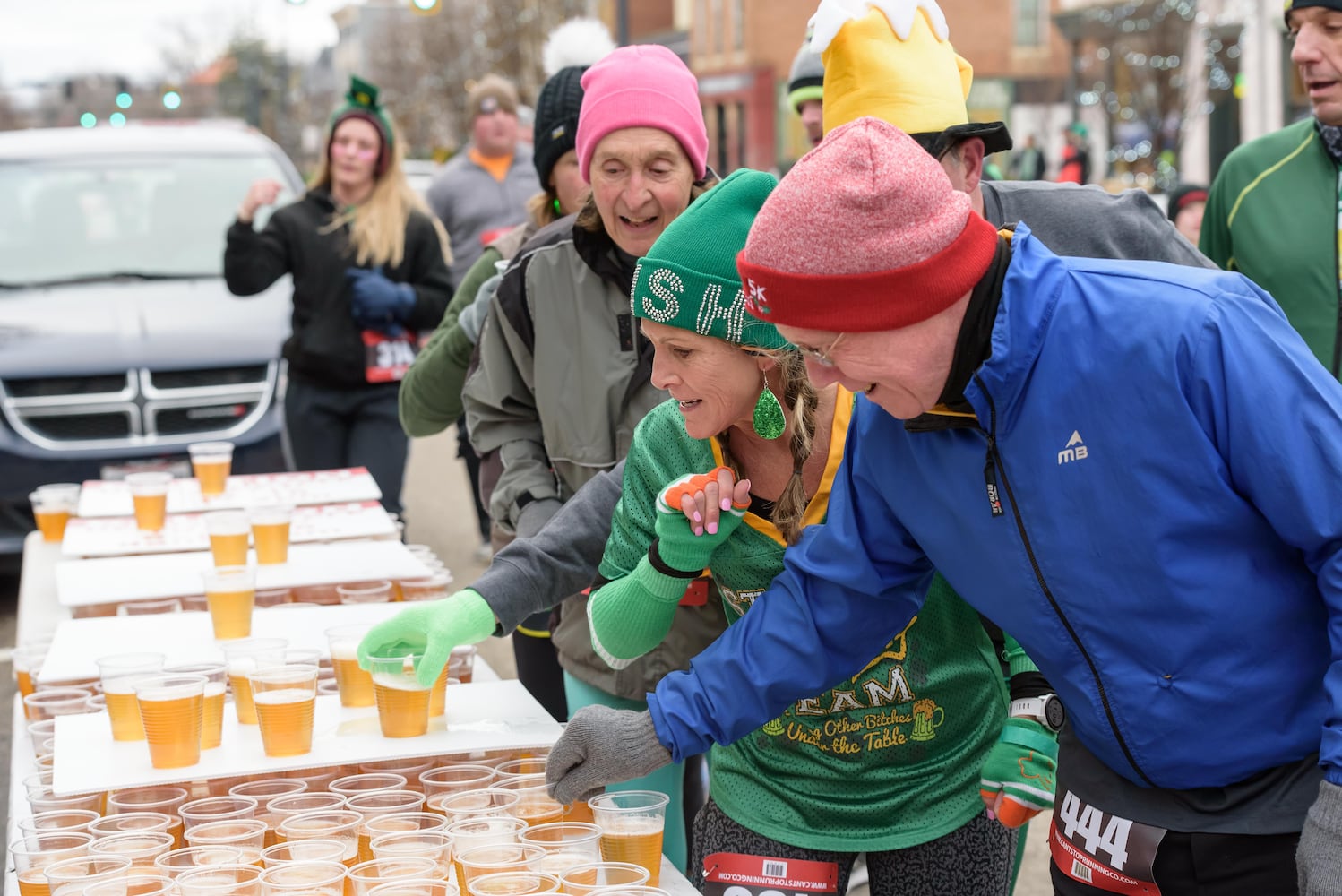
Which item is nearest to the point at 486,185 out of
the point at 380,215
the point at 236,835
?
the point at 380,215

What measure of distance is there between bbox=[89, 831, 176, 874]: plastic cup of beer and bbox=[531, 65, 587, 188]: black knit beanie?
2.59 metres

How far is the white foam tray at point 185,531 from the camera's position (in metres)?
4.67

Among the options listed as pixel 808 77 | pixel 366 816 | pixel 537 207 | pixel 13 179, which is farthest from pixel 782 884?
pixel 13 179

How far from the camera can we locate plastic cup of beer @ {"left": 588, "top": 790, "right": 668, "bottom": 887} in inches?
95.8

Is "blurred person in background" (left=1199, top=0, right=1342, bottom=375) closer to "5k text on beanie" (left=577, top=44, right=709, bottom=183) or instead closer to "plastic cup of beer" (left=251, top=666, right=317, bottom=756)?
"5k text on beanie" (left=577, top=44, right=709, bottom=183)

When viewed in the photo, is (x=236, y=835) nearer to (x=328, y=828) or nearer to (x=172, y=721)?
(x=328, y=828)

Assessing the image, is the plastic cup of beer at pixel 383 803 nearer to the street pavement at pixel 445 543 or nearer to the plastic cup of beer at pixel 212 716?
the plastic cup of beer at pixel 212 716

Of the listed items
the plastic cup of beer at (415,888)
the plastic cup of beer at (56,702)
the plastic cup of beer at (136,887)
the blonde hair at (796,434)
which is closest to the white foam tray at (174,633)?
the plastic cup of beer at (56,702)

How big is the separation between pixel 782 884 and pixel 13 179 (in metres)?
7.69

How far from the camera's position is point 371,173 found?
679cm

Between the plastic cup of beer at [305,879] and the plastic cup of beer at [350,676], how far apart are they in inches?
30.5

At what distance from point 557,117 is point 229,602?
5.73 feet

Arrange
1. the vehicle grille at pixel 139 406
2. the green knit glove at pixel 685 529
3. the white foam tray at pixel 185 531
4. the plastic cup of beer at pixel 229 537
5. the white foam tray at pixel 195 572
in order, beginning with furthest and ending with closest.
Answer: the vehicle grille at pixel 139 406
the white foam tray at pixel 185 531
the plastic cup of beer at pixel 229 537
the white foam tray at pixel 195 572
the green knit glove at pixel 685 529

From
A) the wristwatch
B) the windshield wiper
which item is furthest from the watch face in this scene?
the windshield wiper
